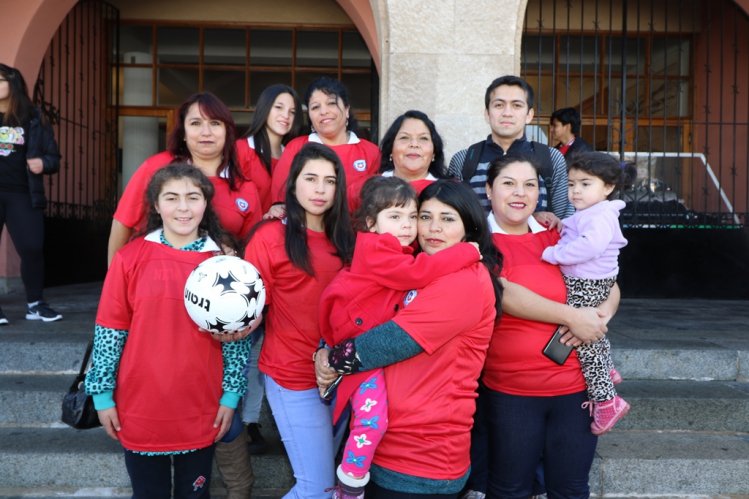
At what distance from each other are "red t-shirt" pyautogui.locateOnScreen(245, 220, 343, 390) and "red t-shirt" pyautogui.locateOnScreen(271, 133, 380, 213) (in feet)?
1.85

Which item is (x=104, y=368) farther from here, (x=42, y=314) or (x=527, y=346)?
(x=42, y=314)

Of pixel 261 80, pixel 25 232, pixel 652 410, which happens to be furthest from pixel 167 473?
pixel 261 80

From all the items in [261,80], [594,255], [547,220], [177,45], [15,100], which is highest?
[177,45]

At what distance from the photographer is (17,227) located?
15.2 ft

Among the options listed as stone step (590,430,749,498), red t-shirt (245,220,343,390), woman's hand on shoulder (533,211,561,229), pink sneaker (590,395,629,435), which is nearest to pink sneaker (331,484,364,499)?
red t-shirt (245,220,343,390)

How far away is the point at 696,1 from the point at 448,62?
18.6 feet

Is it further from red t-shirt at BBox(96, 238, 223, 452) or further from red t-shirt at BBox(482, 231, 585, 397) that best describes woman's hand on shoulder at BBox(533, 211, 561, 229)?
red t-shirt at BBox(96, 238, 223, 452)

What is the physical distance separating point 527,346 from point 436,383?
528 mm

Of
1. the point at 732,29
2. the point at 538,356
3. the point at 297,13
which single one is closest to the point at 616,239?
the point at 538,356

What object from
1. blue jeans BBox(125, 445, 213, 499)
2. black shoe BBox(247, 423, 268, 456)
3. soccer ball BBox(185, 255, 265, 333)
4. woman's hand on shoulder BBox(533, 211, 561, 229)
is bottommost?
black shoe BBox(247, 423, 268, 456)

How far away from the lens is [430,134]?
2.91 meters

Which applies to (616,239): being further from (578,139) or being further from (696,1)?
(696,1)

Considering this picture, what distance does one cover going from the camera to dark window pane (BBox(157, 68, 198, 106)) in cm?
A: 891

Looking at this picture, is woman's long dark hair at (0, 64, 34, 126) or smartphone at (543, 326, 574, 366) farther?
woman's long dark hair at (0, 64, 34, 126)
